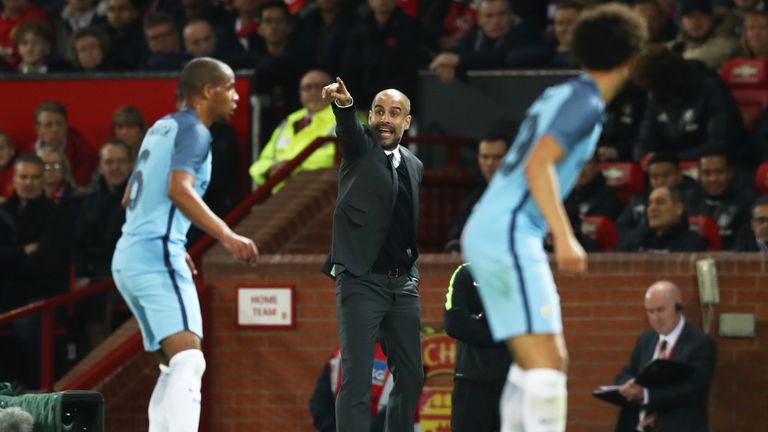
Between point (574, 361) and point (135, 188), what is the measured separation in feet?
13.4

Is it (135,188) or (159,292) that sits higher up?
(135,188)

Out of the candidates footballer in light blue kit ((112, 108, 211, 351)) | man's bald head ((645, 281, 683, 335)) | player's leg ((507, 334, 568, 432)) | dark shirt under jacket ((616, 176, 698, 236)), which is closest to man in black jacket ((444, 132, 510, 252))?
dark shirt under jacket ((616, 176, 698, 236))

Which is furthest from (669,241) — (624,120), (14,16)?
(14,16)

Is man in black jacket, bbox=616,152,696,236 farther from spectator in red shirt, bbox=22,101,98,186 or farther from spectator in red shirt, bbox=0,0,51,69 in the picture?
spectator in red shirt, bbox=0,0,51,69

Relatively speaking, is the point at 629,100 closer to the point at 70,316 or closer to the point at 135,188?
the point at 70,316

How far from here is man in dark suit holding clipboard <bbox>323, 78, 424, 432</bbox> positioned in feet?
24.7

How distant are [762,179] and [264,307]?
3.76m

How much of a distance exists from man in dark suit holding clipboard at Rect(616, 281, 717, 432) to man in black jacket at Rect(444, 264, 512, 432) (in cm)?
140

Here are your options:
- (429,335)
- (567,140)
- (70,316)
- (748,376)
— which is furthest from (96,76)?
(567,140)

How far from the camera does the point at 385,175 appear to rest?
7691mm

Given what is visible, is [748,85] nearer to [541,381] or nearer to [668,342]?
[668,342]

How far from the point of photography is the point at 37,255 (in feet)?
38.1

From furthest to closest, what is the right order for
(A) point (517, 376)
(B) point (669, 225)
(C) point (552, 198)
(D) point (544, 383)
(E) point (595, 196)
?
(E) point (595, 196) → (B) point (669, 225) → (A) point (517, 376) → (D) point (544, 383) → (C) point (552, 198)

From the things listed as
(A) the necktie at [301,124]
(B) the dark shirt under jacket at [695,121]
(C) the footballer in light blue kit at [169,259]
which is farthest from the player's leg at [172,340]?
(B) the dark shirt under jacket at [695,121]
